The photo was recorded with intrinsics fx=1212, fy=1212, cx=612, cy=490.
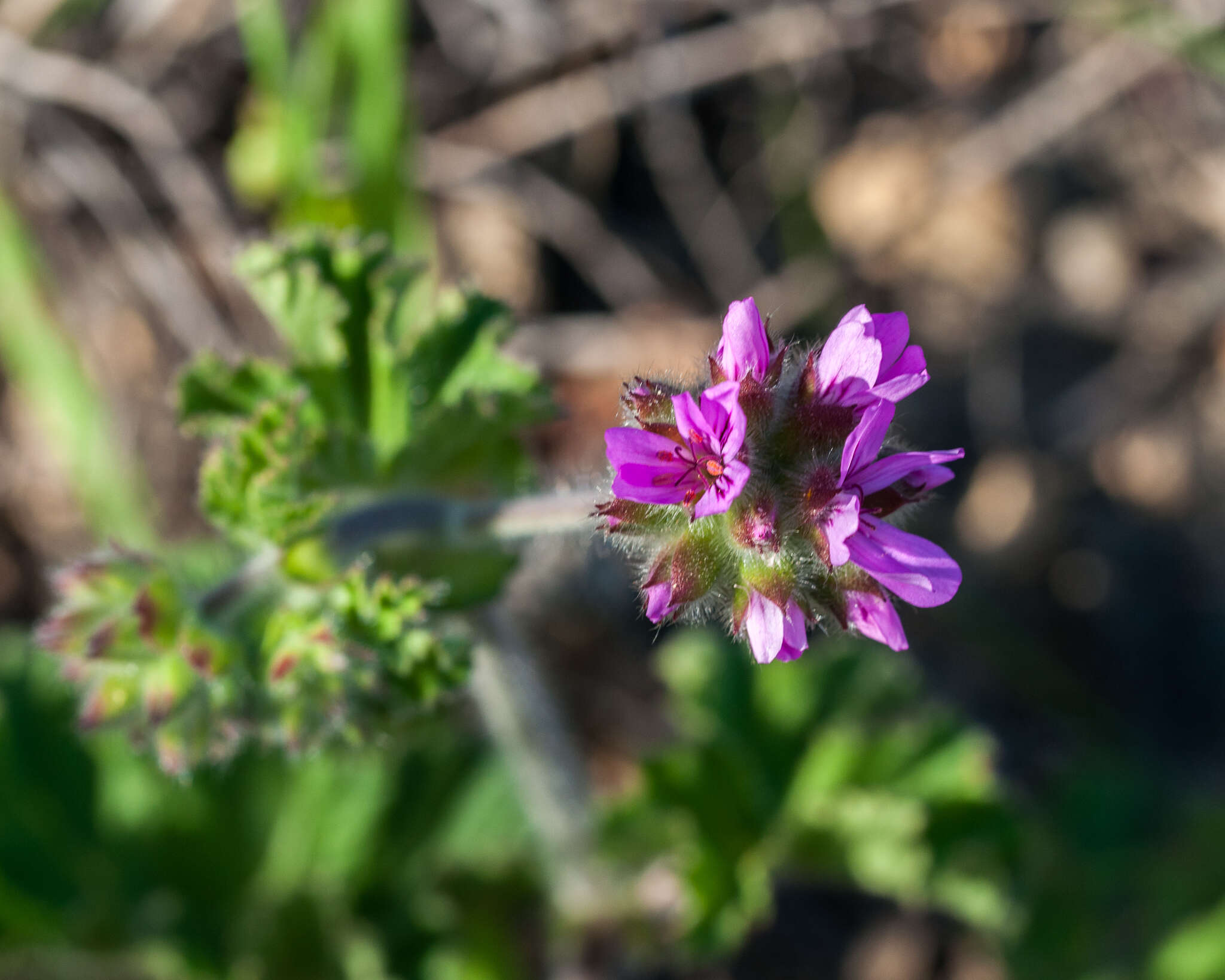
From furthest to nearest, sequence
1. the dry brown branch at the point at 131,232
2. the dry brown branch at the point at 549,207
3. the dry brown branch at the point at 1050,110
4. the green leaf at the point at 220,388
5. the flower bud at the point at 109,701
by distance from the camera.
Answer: the dry brown branch at the point at 549,207
the dry brown branch at the point at 1050,110
the dry brown branch at the point at 131,232
the green leaf at the point at 220,388
the flower bud at the point at 109,701

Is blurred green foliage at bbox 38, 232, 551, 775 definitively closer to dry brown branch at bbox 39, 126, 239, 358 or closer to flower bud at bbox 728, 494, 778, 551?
flower bud at bbox 728, 494, 778, 551

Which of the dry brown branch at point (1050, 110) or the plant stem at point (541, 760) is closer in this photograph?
the plant stem at point (541, 760)

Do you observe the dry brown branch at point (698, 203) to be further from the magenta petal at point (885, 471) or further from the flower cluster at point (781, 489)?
the magenta petal at point (885, 471)

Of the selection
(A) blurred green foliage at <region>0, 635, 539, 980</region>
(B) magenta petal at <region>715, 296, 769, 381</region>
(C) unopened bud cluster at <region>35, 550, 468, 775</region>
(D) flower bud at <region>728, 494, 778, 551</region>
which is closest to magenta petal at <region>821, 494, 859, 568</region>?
(D) flower bud at <region>728, 494, 778, 551</region>

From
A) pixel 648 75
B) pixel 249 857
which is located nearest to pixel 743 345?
pixel 249 857

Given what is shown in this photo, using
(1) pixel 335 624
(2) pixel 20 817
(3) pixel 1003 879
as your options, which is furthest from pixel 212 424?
(3) pixel 1003 879

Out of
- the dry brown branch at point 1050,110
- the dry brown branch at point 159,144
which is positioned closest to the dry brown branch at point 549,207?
the dry brown branch at point 159,144
